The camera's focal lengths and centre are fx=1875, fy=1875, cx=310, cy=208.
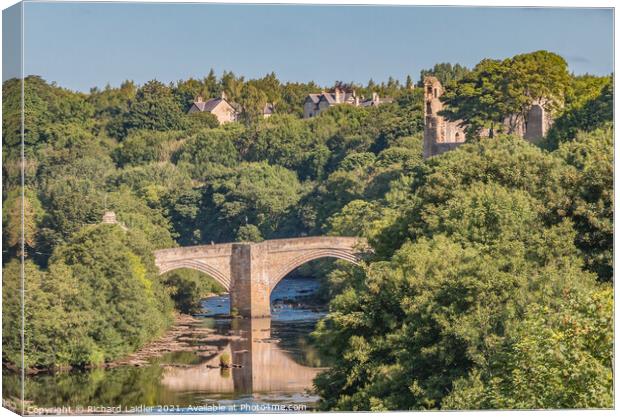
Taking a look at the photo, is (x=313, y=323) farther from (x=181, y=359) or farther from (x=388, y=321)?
(x=388, y=321)

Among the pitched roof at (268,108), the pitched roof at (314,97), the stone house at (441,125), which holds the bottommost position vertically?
the stone house at (441,125)

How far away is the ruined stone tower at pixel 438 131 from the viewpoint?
149 ft

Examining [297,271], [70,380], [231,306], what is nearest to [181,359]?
[70,380]

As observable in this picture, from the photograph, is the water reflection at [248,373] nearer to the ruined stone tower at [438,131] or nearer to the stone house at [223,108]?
the ruined stone tower at [438,131]

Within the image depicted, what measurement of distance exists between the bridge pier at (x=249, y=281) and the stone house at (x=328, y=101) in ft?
77.6

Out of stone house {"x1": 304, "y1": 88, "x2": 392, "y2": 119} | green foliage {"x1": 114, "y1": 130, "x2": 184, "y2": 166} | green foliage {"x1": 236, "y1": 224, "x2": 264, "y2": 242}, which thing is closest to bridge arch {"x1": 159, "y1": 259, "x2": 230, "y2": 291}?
green foliage {"x1": 236, "y1": 224, "x2": 264, "y2": 242}

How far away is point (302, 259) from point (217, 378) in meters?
14.4

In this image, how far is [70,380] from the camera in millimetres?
26188

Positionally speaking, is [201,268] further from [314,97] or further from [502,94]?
[314,97]

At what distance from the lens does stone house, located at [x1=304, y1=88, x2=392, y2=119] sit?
67062 mm

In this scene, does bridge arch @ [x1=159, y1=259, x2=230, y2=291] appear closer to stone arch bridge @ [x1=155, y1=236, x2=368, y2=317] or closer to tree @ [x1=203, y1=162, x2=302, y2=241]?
stone arch bridge @ [x1=155, y1=236, x2=368, y2=317]

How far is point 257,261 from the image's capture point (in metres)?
42.6

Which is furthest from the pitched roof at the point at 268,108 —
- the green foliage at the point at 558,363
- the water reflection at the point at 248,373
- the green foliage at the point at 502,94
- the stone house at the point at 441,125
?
the green foliage at the point at 558,363

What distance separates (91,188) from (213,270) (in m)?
6.25
